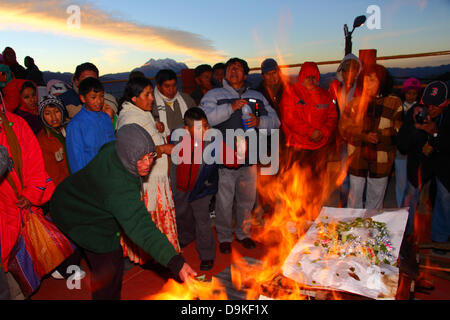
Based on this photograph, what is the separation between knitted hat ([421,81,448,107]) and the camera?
3986 millimetres

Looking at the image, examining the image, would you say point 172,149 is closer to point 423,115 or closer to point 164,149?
point 164,149

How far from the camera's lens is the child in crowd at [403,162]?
15.9ft

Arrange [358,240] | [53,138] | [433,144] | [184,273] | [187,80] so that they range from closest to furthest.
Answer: [184,273] < [358,240] < [53,138] < [433,144] < [187,80]

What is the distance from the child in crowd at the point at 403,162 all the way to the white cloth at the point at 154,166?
11.0 ft

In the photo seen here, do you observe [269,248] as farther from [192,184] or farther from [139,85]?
[139,85]

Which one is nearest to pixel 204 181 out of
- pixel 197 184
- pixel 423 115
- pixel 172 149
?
pixel 197 184

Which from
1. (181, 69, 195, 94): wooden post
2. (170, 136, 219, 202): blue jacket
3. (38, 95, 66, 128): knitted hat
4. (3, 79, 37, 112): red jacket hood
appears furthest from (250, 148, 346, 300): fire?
(181, 69, 195, 94): wooden post

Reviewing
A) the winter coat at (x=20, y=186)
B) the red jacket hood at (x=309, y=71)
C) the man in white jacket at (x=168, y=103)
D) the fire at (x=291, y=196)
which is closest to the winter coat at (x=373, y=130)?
the fire at (x=291, y=196)

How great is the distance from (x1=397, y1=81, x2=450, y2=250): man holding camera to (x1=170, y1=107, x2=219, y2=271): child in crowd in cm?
247

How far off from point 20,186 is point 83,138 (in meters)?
0.75

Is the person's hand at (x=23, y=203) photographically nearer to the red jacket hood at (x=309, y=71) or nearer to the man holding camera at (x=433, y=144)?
the red jacket hood at (x=309, y=71)

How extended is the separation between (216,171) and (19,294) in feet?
7.66

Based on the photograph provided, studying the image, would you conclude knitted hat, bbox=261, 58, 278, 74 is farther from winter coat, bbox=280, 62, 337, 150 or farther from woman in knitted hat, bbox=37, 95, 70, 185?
woman in knitted hat, bbox=37, 95, 70, 185

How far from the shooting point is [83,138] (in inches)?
139
